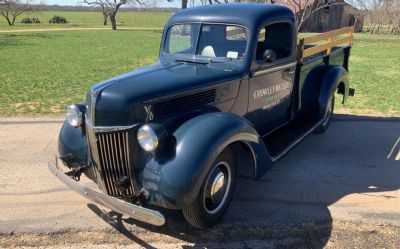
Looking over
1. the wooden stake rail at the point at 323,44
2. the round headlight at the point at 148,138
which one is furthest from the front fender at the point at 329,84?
the round headlight at the point at 148,138

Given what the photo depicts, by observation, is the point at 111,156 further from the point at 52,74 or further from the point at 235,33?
the point at 52,74

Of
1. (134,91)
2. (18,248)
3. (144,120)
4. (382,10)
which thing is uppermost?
(382,10)

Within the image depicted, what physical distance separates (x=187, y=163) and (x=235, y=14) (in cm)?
205

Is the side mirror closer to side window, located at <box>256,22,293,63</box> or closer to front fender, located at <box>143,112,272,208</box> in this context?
side window, located at <box>256,22,293,63</box>

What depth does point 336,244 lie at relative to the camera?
3.31 meters

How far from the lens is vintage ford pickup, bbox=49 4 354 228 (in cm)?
306

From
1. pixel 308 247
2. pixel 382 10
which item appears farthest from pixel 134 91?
pixel 382 10

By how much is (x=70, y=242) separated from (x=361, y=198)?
9.38ft

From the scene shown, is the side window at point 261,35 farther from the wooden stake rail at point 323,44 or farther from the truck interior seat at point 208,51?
the wooden stake rail at point 323,44

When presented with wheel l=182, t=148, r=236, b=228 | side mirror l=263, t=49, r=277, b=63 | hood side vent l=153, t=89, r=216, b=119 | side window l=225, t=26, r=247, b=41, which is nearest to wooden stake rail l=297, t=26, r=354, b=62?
side mirror l=263, t=49, r=277, b=63

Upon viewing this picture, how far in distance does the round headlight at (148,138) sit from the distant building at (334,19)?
121 feet

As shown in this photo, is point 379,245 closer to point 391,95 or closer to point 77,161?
point 77,161

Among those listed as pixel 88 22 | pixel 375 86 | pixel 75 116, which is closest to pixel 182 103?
pixel 75 116

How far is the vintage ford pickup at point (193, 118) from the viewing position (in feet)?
10.0
